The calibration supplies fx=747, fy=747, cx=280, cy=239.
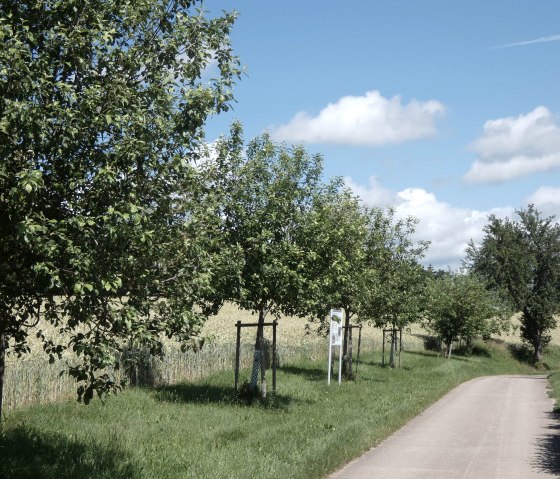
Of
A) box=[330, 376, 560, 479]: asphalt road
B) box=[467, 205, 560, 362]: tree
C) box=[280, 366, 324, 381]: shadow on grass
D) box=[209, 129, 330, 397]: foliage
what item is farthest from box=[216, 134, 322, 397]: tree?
box=[467, 205, 560, 362]: tree

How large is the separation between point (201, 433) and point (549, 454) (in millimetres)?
7077

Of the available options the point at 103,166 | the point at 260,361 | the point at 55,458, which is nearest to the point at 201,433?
the point at 55,458

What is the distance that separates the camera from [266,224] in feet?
66.0

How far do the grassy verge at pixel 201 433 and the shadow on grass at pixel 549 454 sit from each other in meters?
3.36

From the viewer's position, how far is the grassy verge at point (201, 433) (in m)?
11.3

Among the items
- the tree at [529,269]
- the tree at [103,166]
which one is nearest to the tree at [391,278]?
the tree at [103,166]

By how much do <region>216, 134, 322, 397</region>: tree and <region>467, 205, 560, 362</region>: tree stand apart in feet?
199

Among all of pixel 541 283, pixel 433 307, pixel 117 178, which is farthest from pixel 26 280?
pixel 541 283

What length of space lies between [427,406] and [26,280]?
746 inches

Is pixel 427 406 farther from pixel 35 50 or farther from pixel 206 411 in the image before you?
pixel 35 50

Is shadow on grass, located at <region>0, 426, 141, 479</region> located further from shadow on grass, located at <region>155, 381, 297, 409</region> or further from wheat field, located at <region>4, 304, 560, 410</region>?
shadow on grass, located at <region>155, 381, 297, 409</region>

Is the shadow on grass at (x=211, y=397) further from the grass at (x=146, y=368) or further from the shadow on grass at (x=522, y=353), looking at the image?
the shadow on grass at (x=522, y=353)

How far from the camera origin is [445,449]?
1566 cm

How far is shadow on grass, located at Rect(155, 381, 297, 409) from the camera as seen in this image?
20306 millimetres
